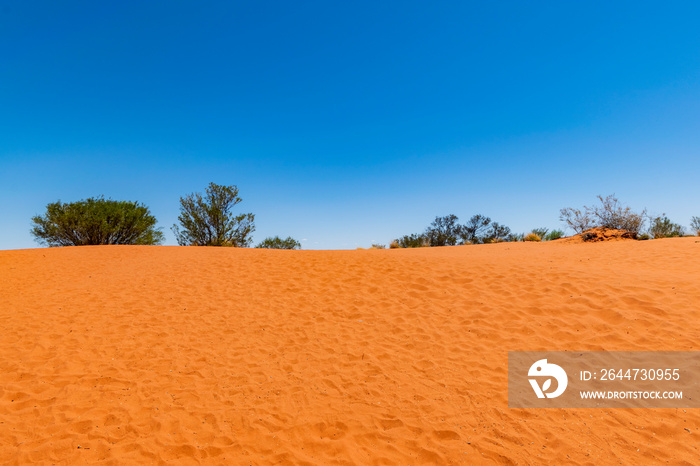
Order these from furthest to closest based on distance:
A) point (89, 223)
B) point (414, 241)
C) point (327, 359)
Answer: point (414, 241) → point (89, 223) → point (327, 359)

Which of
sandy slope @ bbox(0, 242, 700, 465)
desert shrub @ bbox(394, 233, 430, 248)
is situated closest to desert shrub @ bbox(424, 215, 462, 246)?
desert shrub @ bbox(394, 233, 430, 248)

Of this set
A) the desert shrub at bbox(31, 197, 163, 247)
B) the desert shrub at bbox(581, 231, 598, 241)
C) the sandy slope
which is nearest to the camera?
the sandy slope

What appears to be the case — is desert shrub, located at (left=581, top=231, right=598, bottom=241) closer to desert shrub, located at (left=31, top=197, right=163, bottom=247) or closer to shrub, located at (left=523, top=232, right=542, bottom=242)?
shrub, located at (left=523, top=232, right=542, bottom=242)

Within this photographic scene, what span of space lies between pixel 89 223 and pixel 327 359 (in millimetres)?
26604

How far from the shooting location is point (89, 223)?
77.3 ft

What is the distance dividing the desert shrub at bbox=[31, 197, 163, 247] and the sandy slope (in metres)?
14.9

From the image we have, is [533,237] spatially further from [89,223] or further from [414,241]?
[89,223]

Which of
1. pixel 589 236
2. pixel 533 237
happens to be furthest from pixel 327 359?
pixel 533 237

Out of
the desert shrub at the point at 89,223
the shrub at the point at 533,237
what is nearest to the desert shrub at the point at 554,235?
the shrub at the point at 533,237

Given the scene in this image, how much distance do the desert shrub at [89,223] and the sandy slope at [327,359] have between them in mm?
14925

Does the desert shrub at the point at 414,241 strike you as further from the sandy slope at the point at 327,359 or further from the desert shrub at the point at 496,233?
the sandy slope at the point at 327,359

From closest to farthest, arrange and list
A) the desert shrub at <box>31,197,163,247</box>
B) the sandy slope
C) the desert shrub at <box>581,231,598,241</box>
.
Answer: the sandy slope < the desert shrub at <box>581,231,598,241</box> < the desert shrub at <box>31,197,163,247</box>

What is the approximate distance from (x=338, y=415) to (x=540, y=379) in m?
3.32

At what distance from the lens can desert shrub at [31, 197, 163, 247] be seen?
77.4 feet
